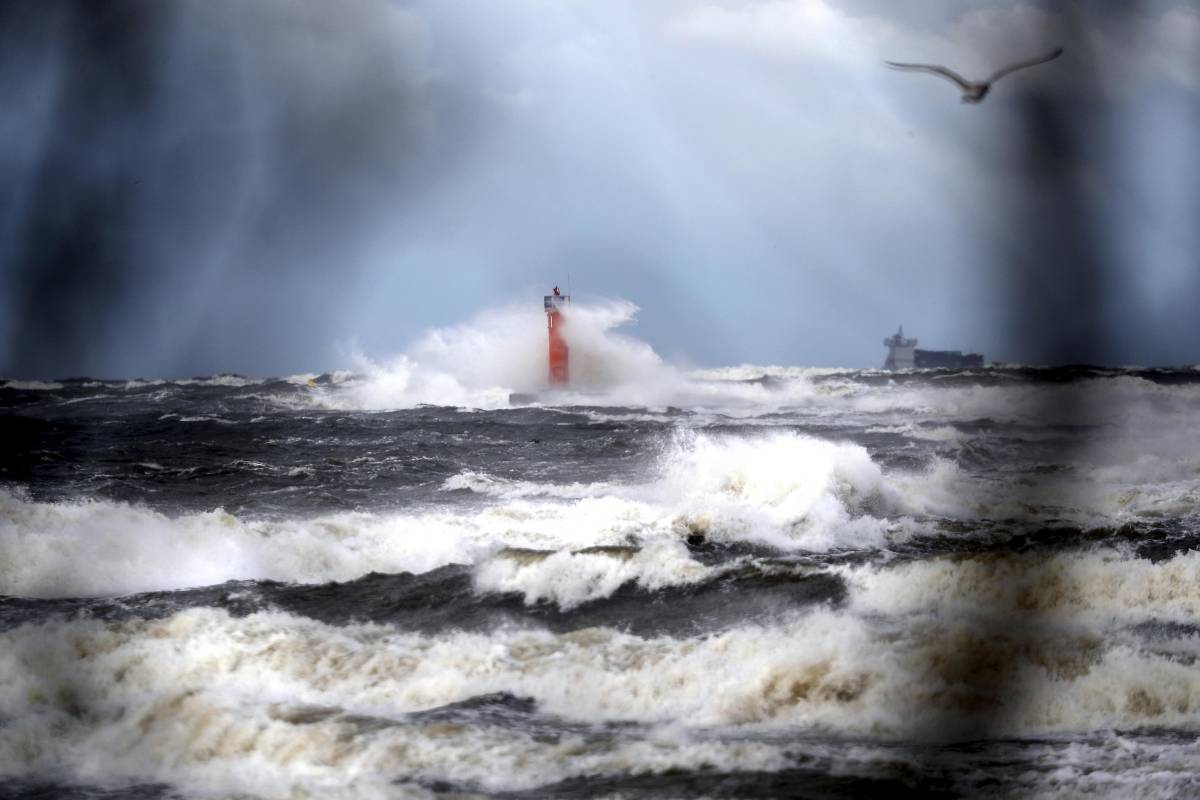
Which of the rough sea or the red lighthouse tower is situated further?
the red lighthouse tower

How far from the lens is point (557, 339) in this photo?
980 inches

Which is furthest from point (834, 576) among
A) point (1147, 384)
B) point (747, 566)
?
point (1147, 384)

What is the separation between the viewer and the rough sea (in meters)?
3.79

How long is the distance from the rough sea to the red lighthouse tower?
12749 millimetres

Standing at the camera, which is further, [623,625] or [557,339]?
[557,339]

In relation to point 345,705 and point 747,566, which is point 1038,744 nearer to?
point 345,705

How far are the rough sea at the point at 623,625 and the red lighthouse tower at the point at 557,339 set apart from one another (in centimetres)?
1275

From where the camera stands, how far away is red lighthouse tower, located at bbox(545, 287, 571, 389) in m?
24.7

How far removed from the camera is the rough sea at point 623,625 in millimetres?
3793

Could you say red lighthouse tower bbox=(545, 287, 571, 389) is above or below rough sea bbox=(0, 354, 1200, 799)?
above

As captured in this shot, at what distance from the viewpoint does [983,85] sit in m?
1.77

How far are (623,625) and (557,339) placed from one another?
19.2 m

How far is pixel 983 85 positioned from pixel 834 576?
5.05 m

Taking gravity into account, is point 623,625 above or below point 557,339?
below
